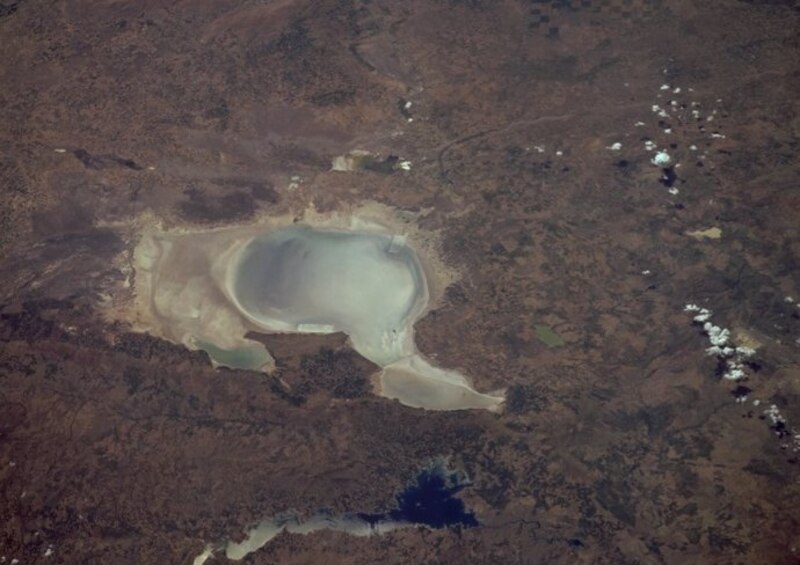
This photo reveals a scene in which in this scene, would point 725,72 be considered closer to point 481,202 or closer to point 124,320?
point 481,202

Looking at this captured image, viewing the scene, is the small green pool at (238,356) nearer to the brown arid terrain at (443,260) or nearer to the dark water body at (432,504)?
the brown arid terrain at (443,260)

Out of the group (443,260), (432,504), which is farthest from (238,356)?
(432,504)

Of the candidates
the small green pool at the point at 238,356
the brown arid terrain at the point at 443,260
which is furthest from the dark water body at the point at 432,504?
the small green pool at the point at 238,356

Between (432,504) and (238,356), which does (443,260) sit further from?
(432,504)

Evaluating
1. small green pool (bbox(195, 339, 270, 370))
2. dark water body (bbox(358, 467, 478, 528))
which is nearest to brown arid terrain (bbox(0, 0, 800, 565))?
dark water body (bbox(358, 467, 478, 528))

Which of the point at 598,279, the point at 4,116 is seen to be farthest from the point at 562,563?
the point at 4,116

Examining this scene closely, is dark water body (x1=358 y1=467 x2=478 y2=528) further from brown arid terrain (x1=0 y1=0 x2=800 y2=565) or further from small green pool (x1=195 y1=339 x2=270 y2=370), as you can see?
small green pool (x1=195 y1=339 x2=270 y2=370)
